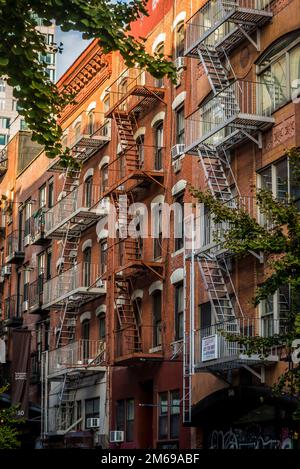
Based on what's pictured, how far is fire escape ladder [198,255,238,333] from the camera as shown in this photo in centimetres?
2890

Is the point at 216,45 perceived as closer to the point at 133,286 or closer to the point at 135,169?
the point at 135,169

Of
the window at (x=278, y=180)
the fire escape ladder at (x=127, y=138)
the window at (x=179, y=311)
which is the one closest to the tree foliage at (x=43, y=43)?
the window at (x=278, y=180)

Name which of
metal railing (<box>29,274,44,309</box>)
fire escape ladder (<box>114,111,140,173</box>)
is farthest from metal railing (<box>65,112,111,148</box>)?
metal railing (<box>29,274,44,309</box>)

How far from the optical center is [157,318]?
117 feet

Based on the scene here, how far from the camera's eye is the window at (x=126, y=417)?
120 ft

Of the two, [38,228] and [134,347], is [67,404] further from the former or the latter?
[38,228]

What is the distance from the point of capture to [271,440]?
26812 millimetres

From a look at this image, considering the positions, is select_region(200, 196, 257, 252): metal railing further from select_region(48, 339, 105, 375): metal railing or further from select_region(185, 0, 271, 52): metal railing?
select_region(48, 339, 105, 375): metal railing

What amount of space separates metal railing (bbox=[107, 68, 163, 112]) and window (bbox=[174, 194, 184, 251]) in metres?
4.69

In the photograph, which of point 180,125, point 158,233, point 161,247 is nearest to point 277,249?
point 161,247

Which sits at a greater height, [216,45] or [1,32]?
[216,45]

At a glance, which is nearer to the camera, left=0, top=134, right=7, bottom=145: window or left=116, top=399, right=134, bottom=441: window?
left=116, top=399, right=134, bottom=441: window

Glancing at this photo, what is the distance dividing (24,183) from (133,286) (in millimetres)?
21132

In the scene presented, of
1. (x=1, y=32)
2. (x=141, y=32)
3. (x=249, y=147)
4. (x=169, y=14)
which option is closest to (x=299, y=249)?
(x=1, y=32)
